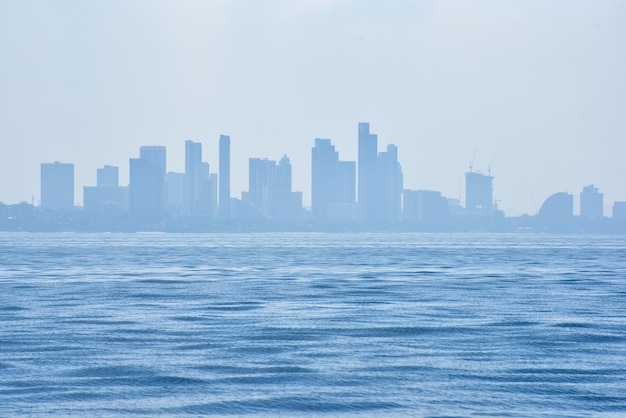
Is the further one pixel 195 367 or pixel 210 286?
pixel 210 286

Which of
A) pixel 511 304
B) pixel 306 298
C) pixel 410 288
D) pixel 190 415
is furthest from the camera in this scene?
pixel 410 288

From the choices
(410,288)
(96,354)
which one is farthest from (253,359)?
(410,288)

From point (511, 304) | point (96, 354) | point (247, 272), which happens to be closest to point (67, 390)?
point (96, 354)

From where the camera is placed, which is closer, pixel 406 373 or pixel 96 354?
pixel 406 373

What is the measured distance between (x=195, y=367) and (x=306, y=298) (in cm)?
1750

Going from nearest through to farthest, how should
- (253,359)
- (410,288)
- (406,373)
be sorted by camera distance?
(406,373) < (253,359) < (410,288)

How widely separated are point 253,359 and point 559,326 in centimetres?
956

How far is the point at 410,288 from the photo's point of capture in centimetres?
4416

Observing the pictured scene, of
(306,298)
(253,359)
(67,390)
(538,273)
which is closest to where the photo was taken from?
(67,390)

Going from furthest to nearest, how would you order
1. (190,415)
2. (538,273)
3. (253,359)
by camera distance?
(538,273) → (253,359) → (190,415)

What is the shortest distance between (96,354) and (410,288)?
79.2 ft

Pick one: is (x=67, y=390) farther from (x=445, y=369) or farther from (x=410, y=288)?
(x=410, y=288)

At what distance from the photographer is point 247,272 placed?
59.5m

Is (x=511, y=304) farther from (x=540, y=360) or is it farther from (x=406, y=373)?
(x=406, y=373)
